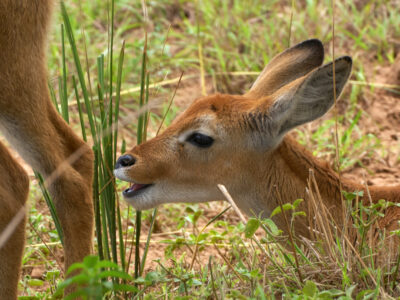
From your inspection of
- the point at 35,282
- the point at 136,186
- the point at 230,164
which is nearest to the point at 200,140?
the point at 230,164

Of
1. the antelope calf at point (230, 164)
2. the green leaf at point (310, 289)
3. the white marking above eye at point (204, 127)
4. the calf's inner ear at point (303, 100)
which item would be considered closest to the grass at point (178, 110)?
the green leaf at point (310, 289)

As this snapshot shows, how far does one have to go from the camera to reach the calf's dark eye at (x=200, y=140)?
412cm

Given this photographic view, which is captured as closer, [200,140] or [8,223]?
[8,223]

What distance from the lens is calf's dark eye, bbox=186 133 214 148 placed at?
4117 millimetres

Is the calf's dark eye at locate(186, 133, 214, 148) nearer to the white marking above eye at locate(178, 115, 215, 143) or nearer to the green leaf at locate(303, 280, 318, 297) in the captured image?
the white marking above eye at locate(178, 115, 215, 143)

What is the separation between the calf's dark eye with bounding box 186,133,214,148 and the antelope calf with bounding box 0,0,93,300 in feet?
1.80

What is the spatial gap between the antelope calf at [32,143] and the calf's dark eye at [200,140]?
0.55 metres

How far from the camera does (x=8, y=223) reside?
379 cm

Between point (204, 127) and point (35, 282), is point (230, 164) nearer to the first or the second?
point (204, 127)

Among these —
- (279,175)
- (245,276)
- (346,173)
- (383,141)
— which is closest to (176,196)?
(279,175)

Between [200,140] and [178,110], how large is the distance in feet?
8.96

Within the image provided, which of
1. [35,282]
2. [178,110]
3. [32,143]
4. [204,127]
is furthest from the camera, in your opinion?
[178,110]

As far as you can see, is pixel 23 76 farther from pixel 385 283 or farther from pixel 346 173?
pixel 346 173

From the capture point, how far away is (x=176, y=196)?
4.15 m
